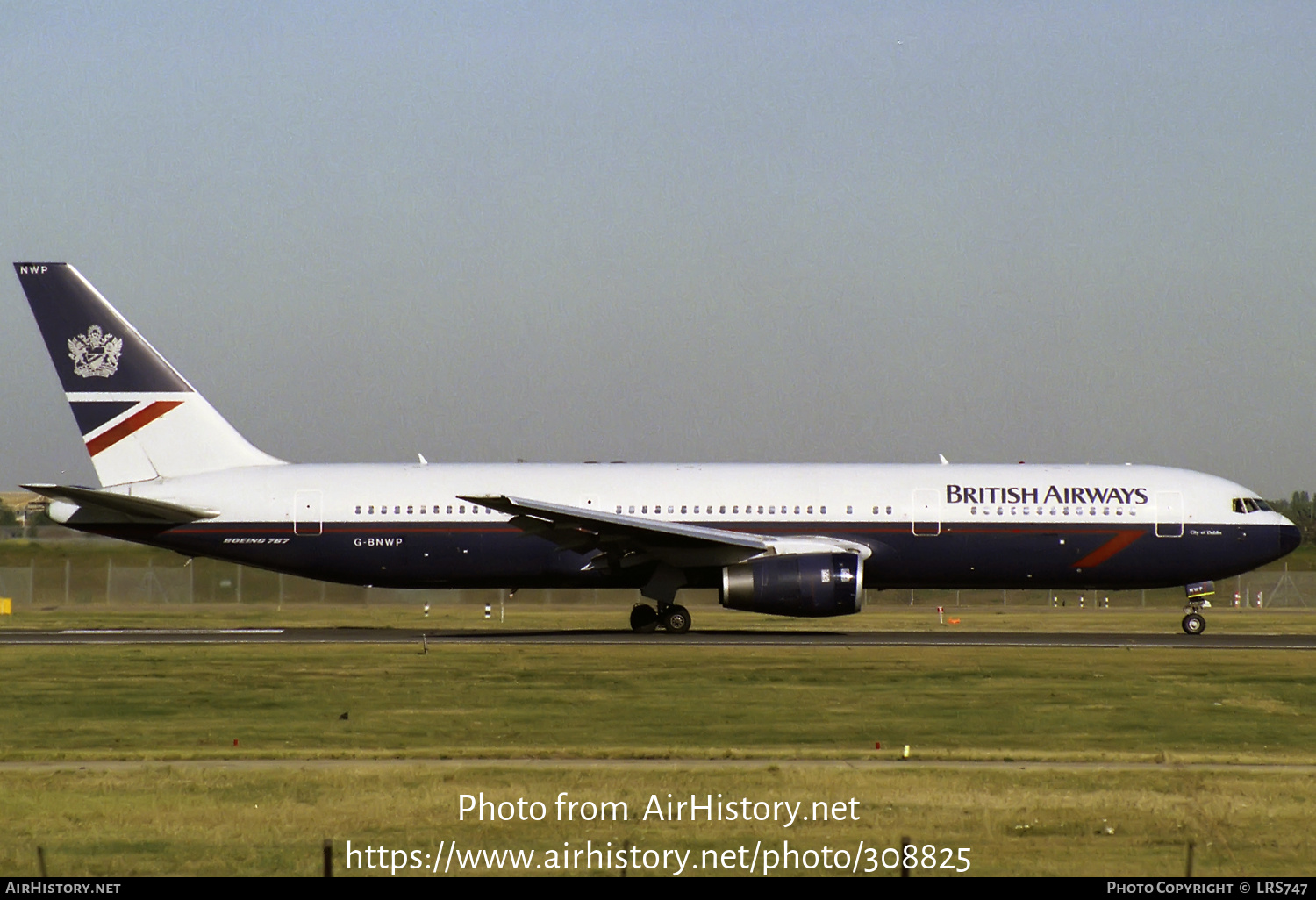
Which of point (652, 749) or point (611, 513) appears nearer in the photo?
point (652, 749)

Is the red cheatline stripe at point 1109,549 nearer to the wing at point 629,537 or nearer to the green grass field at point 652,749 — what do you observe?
the green grass field at point 652,749

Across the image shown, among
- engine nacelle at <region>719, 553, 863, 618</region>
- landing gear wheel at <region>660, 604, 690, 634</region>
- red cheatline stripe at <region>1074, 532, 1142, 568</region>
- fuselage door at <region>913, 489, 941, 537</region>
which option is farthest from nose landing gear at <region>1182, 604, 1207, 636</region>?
landing gear wheel at <region>660, 604, 690, 634</region>

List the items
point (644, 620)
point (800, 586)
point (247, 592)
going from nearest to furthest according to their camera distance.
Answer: point (800, 586) < point (644, 620) < point (247, 592)

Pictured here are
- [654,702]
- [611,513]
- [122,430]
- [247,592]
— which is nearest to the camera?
[654,702]

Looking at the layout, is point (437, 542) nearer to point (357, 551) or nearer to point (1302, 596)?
point (357, 551)

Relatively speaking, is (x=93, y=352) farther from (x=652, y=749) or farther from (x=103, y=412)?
(x=652, y=749)

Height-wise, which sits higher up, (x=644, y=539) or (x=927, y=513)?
(x=927, y=513)

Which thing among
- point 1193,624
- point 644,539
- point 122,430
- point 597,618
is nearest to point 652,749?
point 644,539

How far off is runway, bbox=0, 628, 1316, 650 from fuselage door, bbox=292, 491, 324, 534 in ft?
7.95

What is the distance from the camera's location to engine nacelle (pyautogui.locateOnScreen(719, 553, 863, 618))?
32000mm

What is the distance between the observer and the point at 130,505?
34062 mm

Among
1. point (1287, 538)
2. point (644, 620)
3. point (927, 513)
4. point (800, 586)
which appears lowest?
point (644, 620)

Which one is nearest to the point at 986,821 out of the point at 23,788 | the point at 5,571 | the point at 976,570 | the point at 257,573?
the point at 23,788

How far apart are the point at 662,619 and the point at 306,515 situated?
28.7 ft
